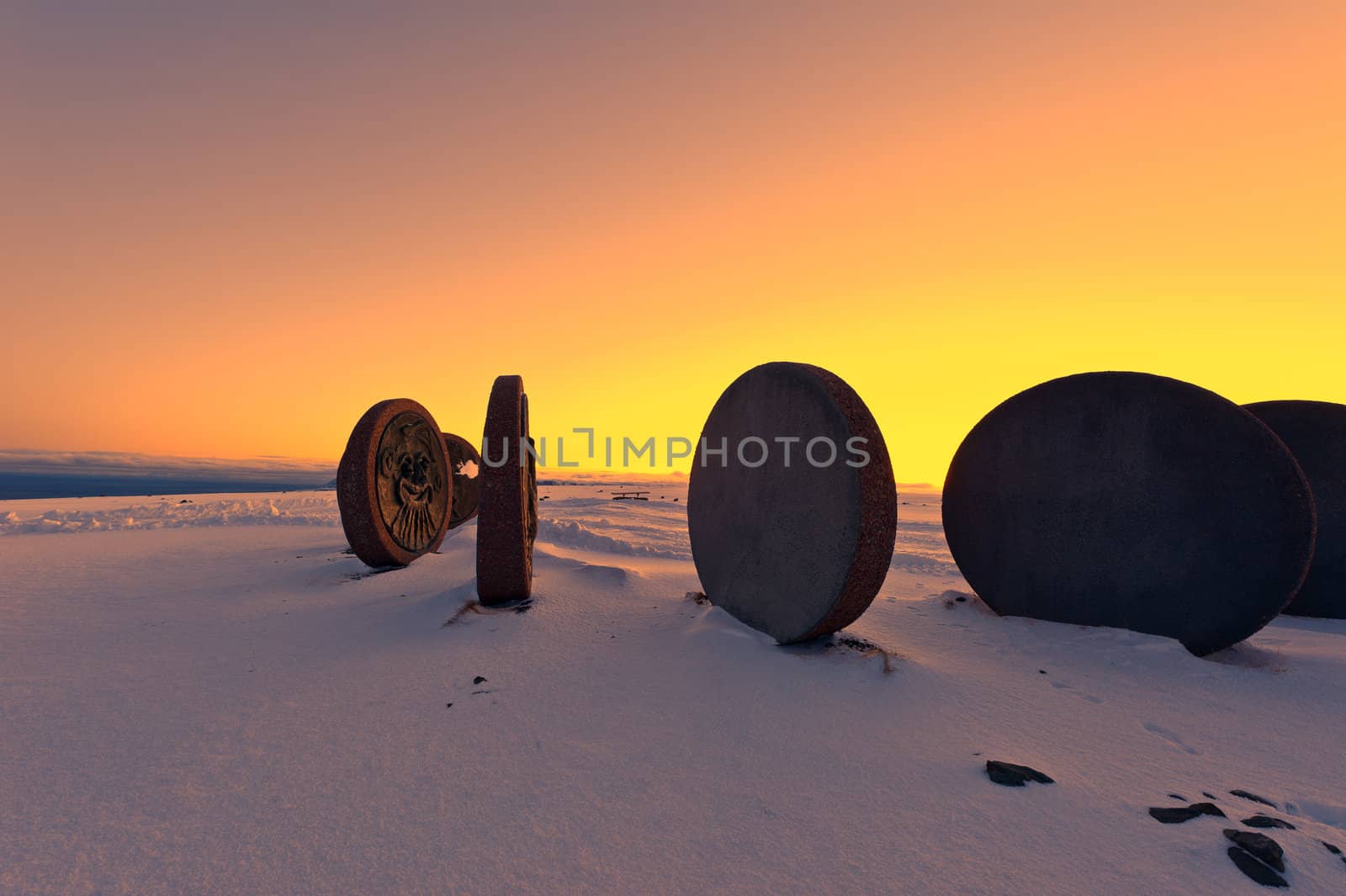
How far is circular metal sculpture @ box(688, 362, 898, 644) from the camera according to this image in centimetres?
385

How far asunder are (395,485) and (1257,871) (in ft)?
24.2

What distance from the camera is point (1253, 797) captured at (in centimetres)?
241

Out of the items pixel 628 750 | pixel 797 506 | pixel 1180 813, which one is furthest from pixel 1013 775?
pixel 797 506

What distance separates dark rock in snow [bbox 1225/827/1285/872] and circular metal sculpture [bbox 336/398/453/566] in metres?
6.85

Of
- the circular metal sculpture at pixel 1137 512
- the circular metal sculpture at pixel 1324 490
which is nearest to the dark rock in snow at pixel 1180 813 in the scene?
the circular metal sculpture at pixel 1137 512

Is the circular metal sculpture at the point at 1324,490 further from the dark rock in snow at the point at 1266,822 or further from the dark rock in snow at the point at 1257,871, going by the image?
the dark rock in snow at the point at 1257,871

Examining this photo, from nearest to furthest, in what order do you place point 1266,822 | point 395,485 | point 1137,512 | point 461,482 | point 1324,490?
point 1266,822 < point 1137,512 < point 1324,490 < point 395,485 < point 461,482

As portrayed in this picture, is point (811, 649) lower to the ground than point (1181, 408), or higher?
lower

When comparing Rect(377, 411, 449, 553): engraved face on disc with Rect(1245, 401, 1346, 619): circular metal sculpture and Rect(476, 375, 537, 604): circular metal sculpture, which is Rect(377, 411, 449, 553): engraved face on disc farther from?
Rect(1245, 401, 1346, 619): circular metal sculpture

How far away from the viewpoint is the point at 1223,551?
432cm

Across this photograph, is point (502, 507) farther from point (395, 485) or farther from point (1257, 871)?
point (1257, 871)

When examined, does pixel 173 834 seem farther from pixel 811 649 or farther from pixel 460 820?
pixel 811 649

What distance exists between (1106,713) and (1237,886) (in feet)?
5.16

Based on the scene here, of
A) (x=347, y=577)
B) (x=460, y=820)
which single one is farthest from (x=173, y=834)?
(x=347, y=577)
